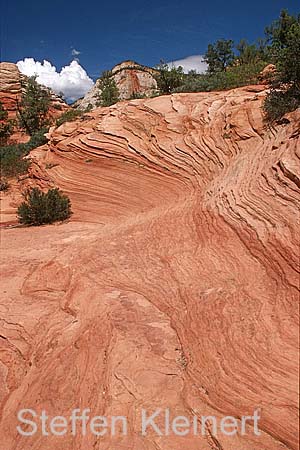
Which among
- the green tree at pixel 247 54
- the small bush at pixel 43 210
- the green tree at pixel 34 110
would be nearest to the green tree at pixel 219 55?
the green tree at pixel 247 54

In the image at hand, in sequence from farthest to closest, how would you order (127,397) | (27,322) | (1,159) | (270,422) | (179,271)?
(1,159) < (179,271) < (27,322) < (127,397) < (270,422)

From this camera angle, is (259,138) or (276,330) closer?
(276,330)

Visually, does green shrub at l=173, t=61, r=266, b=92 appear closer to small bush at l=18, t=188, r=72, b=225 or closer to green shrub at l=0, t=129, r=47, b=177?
green shrub at l=0, t=129, r=47, b=177

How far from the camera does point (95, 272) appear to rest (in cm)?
647

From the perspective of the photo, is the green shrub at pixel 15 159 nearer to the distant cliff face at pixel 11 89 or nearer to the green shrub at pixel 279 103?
the green shrub at pixel 279 103

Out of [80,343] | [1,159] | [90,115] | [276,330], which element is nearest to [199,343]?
[276,330]

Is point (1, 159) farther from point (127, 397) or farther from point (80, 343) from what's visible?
point (127, 397)

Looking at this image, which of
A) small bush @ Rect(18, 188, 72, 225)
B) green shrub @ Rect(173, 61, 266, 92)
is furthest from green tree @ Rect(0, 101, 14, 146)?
small bush @ Rect(18, 188, 72, 225)

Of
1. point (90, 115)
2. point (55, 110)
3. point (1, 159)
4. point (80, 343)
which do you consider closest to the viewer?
point (80, 343)

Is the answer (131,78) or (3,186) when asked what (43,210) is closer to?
(3,186)

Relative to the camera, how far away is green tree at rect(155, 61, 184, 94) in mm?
24125

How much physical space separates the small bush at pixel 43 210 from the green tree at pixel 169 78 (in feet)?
52.2

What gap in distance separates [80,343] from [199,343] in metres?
1.71

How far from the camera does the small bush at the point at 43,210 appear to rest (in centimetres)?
1084
